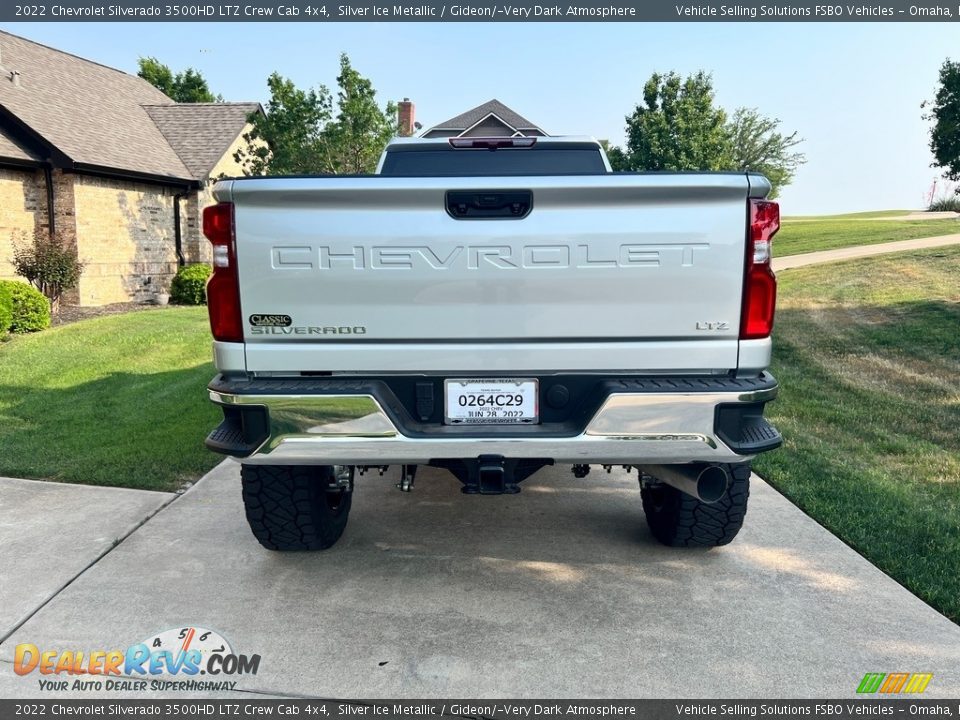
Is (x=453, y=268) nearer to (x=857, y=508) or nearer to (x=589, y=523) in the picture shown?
(x=589, y=523)

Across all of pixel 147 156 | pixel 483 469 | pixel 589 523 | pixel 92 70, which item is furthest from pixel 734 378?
pixel 92 70

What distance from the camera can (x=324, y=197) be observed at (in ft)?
9.37

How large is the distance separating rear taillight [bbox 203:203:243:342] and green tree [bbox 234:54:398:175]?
17553mm

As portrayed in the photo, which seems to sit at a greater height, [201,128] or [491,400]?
[201,128]

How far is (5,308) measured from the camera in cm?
1144

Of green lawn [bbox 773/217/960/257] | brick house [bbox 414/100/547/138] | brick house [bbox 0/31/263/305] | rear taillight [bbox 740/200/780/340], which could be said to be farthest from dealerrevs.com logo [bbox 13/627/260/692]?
brick house [bbox 414/100/547/138]

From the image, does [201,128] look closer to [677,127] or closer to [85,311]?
[85,311]

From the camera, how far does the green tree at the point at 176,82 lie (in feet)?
146

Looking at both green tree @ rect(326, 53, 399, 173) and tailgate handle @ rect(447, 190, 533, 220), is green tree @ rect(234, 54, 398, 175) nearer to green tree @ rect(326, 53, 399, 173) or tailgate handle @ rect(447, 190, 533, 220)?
green tree @ rect(326, 53, 399, 173)

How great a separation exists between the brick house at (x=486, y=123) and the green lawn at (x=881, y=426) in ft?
75.1

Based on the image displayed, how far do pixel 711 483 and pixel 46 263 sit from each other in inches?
581

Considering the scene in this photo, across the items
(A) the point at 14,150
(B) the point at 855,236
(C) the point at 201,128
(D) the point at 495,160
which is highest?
(C) the point at 201,128

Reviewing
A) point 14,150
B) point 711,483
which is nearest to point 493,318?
point 711,483

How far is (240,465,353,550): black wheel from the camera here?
11.6 feet
